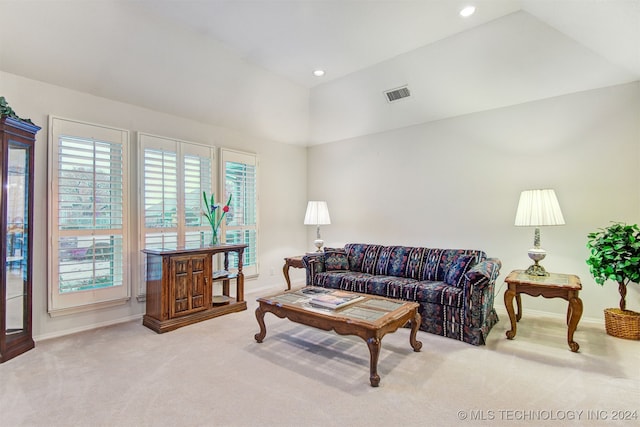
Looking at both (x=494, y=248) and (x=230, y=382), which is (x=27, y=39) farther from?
(x=494, y=248)

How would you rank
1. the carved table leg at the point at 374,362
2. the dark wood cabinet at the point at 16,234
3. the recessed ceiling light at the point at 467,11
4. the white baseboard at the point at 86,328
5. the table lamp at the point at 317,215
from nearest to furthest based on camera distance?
the carved table leg at the point at 374,362, the dark wood cabinet at the point at 16,234, the recessed ceiling light at the point at 467,11, the white baseboard at the point at 86,328, the table lamp at the point at 317,215

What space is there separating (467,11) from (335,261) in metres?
3.14

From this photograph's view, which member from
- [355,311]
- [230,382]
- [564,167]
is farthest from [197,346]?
[564,167]

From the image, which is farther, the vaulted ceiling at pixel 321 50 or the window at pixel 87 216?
the window at pixel 87 216

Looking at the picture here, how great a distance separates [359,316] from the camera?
246 cm

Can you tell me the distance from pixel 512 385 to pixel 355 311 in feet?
3.98

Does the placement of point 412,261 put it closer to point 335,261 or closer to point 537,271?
point 335,261

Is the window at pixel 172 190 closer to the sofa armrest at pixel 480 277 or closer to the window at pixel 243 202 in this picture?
the window at pixel 243 202

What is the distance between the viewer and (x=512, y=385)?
2.22 metres

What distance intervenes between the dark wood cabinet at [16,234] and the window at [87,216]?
22cm

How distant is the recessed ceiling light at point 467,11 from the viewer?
2860 mm

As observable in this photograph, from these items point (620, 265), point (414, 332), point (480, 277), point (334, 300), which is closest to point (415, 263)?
point (480, 277)

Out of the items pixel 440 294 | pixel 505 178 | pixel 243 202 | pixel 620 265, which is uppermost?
pixel 505 178

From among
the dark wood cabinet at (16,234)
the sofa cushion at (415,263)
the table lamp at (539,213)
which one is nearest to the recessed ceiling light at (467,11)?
the table lamp at (539,213)
